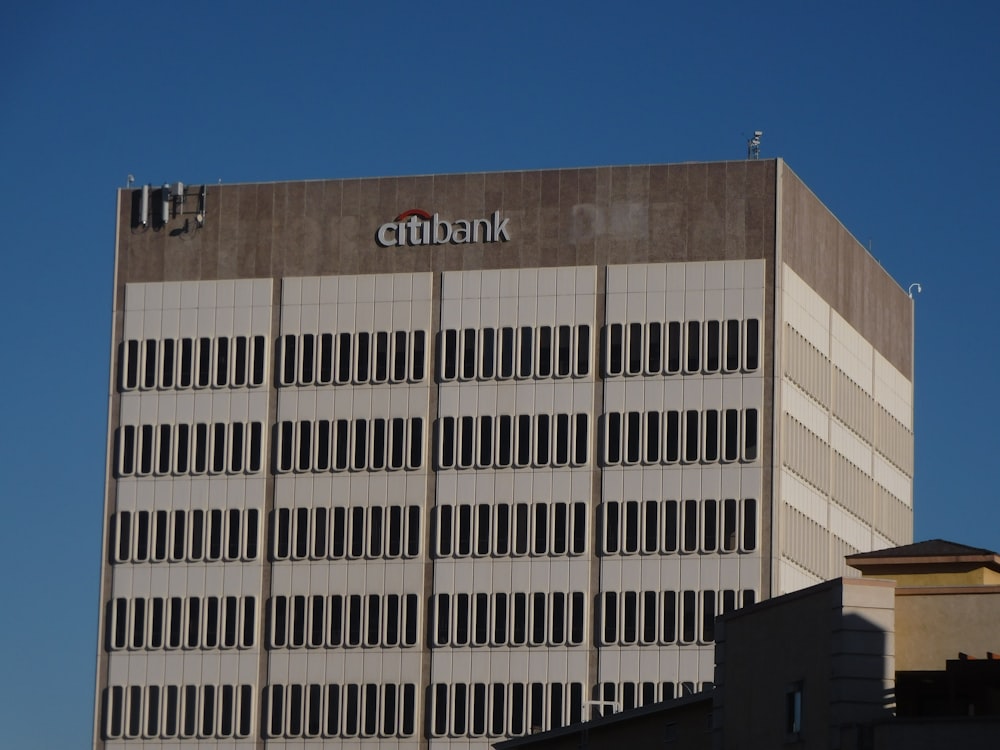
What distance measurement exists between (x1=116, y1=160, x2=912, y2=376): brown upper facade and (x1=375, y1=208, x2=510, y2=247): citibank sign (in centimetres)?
30

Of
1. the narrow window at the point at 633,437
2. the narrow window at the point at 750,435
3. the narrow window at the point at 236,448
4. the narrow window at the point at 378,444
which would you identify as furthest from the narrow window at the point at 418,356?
the narrow window at the point at 750,435

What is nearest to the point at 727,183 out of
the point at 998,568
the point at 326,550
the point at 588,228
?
the point at 588,228

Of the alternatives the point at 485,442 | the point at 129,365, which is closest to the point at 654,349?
the point at 485,442

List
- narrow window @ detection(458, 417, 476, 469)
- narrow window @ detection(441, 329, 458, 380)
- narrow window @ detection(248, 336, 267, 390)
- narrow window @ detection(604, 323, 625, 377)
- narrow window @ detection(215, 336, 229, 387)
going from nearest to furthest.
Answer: narrow window @ detection(604, 323, 625, 377)
narrow window @ detection(458, 417, 476, 469)
narrow window @ detection(441, 329, 458, 380)
narrow window @ detection(248, 336, 267, 390)
narrow window @ detection(215, 336, 229, 387)

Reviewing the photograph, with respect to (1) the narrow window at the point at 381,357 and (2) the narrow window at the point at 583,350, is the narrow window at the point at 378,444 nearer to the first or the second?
(1) the narrow window at the point at 381,357

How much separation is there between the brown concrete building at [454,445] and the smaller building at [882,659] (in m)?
56.7

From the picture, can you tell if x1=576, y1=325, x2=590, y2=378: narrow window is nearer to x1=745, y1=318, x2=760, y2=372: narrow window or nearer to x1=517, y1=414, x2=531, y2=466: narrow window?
x1=517, y1=414, x2=531, y2=466: narrow window

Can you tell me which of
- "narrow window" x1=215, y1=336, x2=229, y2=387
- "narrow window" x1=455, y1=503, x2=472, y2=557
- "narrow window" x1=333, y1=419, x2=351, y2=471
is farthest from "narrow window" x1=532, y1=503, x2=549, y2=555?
"narrow window" x1=215, y1=336, x2=229, y2=387

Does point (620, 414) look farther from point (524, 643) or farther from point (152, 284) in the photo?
point (152, 284)

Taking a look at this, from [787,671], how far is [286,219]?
7805 cm

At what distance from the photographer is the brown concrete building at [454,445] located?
134m

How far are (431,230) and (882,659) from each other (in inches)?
3050

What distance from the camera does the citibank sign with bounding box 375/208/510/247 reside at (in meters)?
141

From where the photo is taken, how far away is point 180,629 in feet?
464
